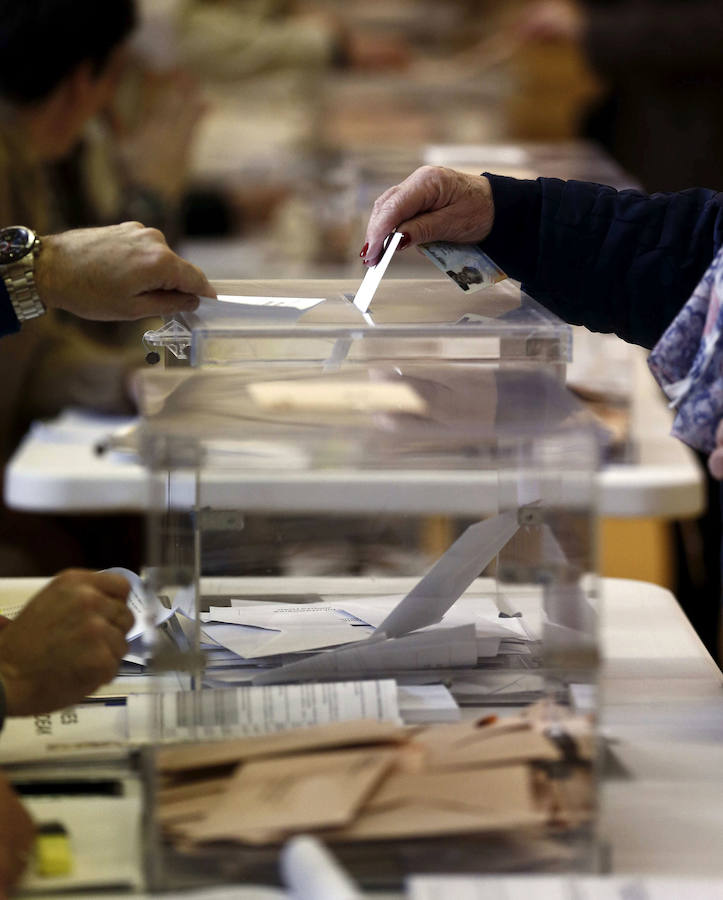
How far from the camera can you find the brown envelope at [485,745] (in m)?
0.99

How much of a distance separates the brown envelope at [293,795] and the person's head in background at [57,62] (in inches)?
74.9

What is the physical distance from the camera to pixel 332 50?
503 cm

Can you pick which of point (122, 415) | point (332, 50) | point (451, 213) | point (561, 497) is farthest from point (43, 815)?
point (332, 50)

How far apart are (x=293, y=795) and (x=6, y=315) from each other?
722 mm

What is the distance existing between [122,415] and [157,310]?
121cm

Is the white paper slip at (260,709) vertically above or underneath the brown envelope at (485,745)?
underneath

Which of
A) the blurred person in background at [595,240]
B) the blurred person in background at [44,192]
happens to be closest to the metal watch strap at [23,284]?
the blurred person in background at [595,240]

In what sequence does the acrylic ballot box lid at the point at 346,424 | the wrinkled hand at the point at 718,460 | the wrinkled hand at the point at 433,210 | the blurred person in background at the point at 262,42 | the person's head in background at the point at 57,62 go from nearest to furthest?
the acrylic ballot box lid at the point at 346,424 → the wrinkled hand at the point at 718,460 → the wrinkled hand at the point at 433,210 → the person's head in background at the point at 57,62 → the blurred person in background at the point at 262,42

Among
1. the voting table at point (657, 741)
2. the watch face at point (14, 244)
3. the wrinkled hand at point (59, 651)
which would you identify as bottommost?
the voting table at point (657, 741)

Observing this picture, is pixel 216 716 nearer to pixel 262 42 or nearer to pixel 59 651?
pixel 59 651

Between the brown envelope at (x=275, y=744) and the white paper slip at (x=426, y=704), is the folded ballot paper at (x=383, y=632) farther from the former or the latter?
the brown envelope at (x=275, y=744)

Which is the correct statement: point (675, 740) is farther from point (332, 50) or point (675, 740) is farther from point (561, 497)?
point (332, 50)

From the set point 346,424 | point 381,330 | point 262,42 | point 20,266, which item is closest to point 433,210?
point 381,330

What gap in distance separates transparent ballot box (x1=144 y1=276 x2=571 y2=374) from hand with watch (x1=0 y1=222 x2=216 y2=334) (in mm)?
48
